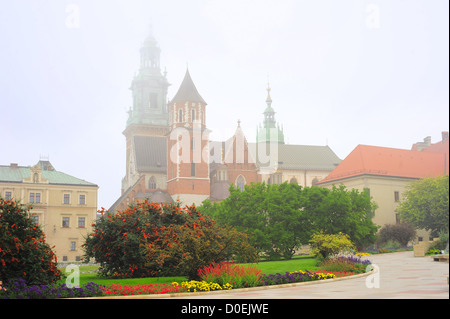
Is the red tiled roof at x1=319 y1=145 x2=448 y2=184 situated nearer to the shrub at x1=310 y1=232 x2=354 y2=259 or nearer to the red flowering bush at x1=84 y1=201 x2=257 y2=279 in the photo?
the shrub at x1=310 y1=232 x2=354 y2=259

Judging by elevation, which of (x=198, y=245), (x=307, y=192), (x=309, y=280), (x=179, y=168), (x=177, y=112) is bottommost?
(x=309, y=280)

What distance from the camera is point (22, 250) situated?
65.2 ft

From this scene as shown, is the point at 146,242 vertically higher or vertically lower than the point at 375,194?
lower

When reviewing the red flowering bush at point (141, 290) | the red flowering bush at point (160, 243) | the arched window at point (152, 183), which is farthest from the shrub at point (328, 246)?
the arched window at point (152, 183)

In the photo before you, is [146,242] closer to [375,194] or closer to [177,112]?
[375,194]

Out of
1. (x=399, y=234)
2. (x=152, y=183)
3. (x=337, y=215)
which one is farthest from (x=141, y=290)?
(x=152, y=183)

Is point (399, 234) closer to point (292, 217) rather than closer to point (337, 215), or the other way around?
point (337, 215)

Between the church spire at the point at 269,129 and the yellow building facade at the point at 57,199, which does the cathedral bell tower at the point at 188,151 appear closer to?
the yellow building facade at the point at 57,199

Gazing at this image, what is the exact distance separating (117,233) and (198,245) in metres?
7.05

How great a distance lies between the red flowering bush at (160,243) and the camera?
22.3m

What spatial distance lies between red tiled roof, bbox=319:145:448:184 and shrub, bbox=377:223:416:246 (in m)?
5.23

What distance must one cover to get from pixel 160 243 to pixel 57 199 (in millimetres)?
42705
